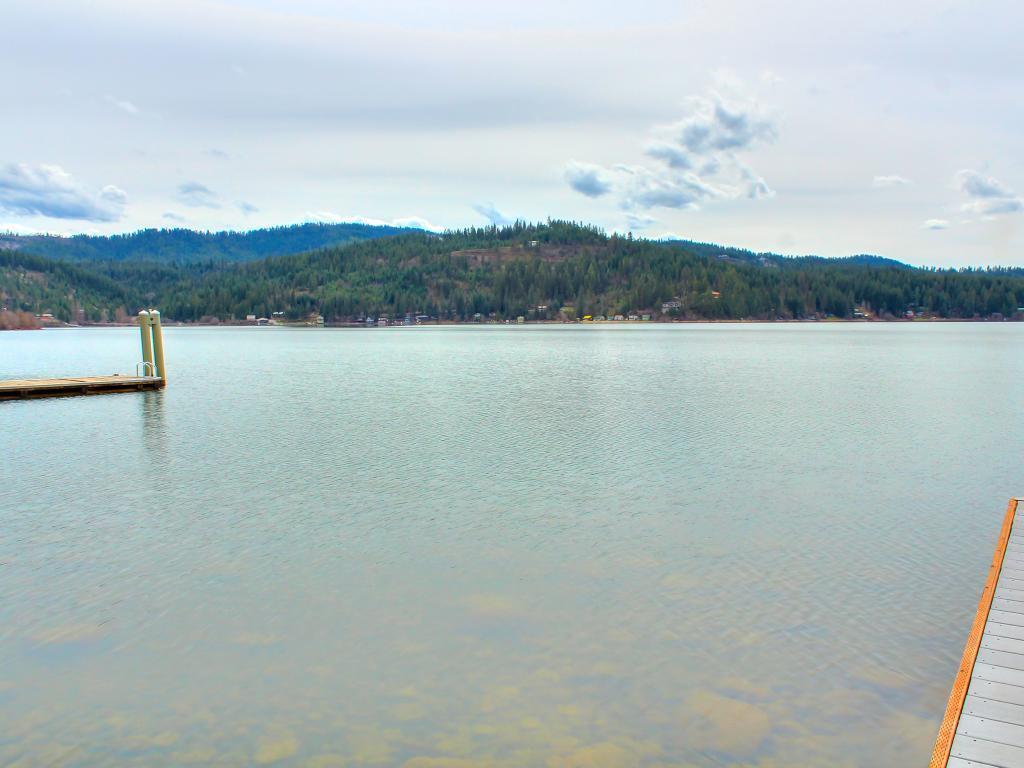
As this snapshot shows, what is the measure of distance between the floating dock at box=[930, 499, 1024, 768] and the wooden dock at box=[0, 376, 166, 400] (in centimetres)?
3854

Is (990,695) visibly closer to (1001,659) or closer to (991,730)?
(991,730)

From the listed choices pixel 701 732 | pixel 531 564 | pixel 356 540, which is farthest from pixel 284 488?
pixel 701 732

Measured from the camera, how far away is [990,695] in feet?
20.2

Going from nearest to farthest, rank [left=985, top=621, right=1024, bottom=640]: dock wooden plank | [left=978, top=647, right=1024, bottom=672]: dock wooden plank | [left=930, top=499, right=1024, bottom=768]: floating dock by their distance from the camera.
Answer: [left=930, top=499, right=1024, bottom=768]: floating dock → [left=978, top=647, right=1024, bottom=672]: dock wooden plank → [left=985, top=621, right=1024, bottom=640]: dock wooden plank

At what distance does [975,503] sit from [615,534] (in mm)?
8271

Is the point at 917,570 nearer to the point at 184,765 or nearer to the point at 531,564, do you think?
the point at 531,564

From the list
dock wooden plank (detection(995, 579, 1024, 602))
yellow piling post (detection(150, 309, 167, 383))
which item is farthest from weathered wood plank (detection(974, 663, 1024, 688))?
yellow piling post (detection(150, 309, 167, 383))

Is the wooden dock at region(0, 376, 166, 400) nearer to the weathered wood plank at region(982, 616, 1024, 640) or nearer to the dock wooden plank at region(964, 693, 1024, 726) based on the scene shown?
the weathered wood plank at region(982, 616, 1024, 640)

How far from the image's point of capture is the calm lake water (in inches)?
277

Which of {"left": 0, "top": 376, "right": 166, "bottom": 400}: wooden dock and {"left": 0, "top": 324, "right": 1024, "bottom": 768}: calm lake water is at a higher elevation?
{"left": 0, "top": 376, "right": 166, "bottom": 400}: wooden dock

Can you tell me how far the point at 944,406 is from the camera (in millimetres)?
31094

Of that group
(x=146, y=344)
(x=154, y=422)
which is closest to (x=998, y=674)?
(x=154, y=422)

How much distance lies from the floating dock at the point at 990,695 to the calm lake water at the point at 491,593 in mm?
828

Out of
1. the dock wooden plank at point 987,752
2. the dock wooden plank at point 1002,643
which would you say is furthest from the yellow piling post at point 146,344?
the dock wooden plank at point 987,752
